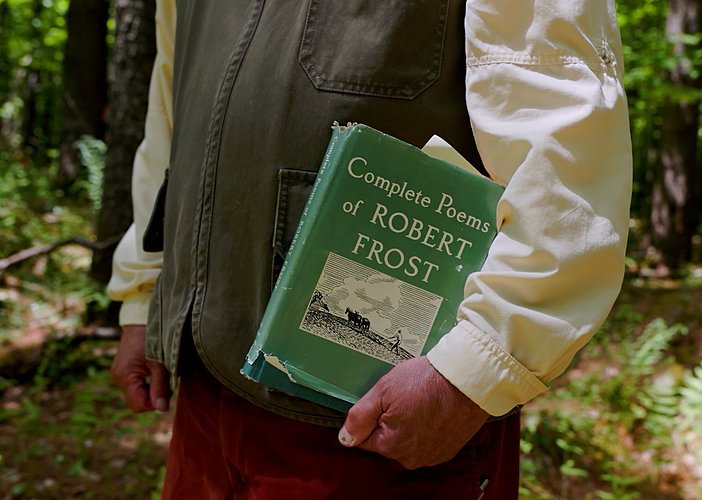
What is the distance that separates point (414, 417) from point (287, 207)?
440 mm

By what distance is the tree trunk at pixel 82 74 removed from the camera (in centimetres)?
845

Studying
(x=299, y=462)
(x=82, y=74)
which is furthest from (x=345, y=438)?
(x=82, y=74)

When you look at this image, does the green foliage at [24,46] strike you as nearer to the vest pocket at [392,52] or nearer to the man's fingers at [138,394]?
the man's fingers at [138,394]

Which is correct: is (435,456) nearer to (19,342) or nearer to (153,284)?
(153,284)

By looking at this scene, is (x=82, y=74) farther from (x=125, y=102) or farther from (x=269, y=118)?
(x=269, y=118)

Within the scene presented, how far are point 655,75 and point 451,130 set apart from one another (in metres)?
5.12

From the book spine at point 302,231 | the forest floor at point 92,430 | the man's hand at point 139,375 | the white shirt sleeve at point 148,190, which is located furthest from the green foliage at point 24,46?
the book spine at point 302,231

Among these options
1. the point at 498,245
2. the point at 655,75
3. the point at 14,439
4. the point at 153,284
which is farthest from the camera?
the point at 655,75

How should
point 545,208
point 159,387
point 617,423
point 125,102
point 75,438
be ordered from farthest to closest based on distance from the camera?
point 125,102 < point 617,423 < point 75,438 < point 159,387 < point 545,208

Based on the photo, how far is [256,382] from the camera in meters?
1.34

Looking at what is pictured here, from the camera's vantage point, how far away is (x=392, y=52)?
4.17ft

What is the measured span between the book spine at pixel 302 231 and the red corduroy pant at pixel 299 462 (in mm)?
225

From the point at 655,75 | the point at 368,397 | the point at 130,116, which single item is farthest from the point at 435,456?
the point at 655,75

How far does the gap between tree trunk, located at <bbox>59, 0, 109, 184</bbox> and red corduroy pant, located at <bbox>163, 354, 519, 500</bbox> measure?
24.7 feet
